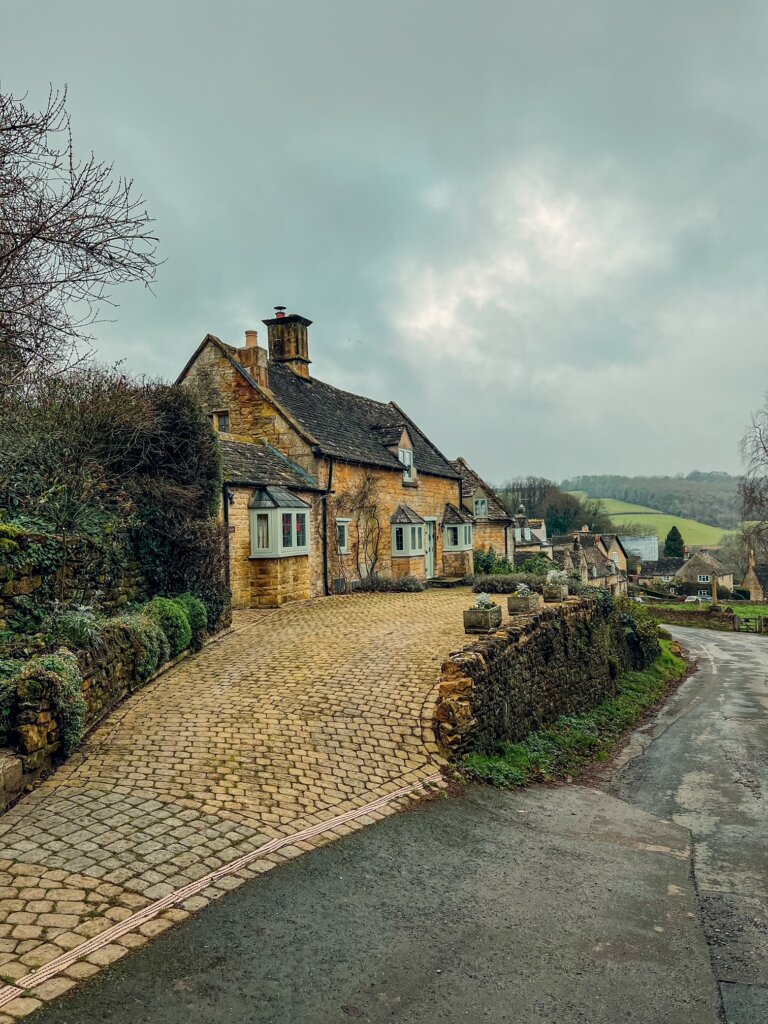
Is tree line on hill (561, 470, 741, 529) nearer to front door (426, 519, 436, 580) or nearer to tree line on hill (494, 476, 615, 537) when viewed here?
tree line on hill (494, 476, 615, 537)

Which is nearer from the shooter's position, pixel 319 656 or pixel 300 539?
pixel 319 656

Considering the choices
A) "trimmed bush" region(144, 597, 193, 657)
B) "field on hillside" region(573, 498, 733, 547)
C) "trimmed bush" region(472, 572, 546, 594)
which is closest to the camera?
"trimmed bush" region(144, 597, 193, 657)

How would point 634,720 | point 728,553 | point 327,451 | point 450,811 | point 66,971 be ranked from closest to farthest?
point 66,971 < point 450,811 < point 634,720 < point 327,451 < point 728,553

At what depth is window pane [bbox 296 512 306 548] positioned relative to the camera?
71.2 feet

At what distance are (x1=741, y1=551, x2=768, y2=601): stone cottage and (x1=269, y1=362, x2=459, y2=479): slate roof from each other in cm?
6017

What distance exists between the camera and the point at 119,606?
12062mm

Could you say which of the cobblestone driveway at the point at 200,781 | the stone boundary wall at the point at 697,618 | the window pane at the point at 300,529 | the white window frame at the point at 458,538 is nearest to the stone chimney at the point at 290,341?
the window pane at the point at 300,529

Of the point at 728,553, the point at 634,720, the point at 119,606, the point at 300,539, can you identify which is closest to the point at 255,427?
Answer: the point at 300,539

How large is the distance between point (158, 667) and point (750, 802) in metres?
9.49

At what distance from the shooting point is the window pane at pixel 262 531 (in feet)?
67.1

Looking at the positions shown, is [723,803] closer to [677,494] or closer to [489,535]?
[489,535]

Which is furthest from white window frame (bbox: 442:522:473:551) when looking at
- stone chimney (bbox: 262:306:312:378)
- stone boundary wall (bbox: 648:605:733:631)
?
stone boundary wall (bbox: 648:605:733:631)

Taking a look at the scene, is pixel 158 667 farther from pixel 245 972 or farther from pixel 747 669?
pixel 747 669

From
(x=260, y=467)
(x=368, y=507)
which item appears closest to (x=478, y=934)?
(x=260, y=467)
